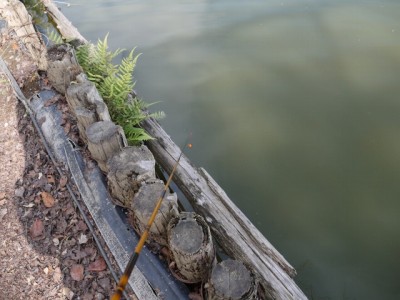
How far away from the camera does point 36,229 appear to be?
3877mm

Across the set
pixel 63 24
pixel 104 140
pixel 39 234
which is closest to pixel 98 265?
pixel 39 234

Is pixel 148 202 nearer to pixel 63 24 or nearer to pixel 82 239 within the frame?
pixel 82 239

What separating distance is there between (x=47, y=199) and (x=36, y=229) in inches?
15.0

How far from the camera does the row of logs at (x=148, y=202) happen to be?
7.97 ft

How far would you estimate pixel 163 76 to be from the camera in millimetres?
7332

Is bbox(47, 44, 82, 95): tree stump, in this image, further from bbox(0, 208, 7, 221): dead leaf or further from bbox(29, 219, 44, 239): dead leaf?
bbox(29, 219, 44, 239): dead leaf

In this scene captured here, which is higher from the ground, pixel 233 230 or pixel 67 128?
pixel 67 128

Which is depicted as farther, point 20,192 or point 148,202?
point 20,192

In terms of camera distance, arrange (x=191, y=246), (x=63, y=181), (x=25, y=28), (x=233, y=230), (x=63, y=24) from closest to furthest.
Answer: (x=191, y=246) < (x=233, y=230) < (x=63, y=181) < (x=25, y=28) < (x=63, y=24)

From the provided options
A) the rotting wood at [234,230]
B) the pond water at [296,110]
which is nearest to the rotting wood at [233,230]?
the rotting wood at [234,230]

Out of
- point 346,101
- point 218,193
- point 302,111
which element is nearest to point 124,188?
point 218,193

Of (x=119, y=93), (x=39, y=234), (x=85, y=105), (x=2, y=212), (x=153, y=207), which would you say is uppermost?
(x=85, y=105)

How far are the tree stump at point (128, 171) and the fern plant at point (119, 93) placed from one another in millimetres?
929

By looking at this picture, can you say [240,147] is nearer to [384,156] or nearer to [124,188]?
[384,156]
